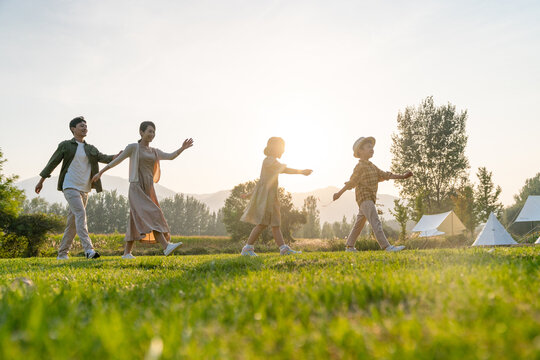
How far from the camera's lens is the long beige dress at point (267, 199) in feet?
24.7

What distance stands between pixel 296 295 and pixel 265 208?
540cm

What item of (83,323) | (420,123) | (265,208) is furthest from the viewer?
(420,123)

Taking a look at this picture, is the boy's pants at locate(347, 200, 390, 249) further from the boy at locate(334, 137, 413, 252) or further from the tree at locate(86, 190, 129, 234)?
the tree at locate(86, 190, 129, 234)

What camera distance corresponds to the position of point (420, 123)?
4350 cm

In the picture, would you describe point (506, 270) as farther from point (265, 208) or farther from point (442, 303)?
point (265, 208)

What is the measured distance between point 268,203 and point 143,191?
237cm

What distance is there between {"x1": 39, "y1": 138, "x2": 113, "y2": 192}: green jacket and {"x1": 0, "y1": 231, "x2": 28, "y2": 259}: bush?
12156 millimetres

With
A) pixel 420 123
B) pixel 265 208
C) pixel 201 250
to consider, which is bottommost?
pixel 201 250

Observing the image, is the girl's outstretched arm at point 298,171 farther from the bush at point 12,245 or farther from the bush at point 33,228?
the bush at point 33,228

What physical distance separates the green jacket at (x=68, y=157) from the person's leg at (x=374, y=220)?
536 cm

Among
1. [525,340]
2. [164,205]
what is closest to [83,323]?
[525,340]

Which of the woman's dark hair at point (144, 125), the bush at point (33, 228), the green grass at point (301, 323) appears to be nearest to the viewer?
the green grass at point (301, 323)

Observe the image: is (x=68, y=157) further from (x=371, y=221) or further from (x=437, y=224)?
(x=437, y=224)

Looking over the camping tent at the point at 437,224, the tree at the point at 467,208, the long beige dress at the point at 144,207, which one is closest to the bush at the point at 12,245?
the long beige dress at the point at 144,207
